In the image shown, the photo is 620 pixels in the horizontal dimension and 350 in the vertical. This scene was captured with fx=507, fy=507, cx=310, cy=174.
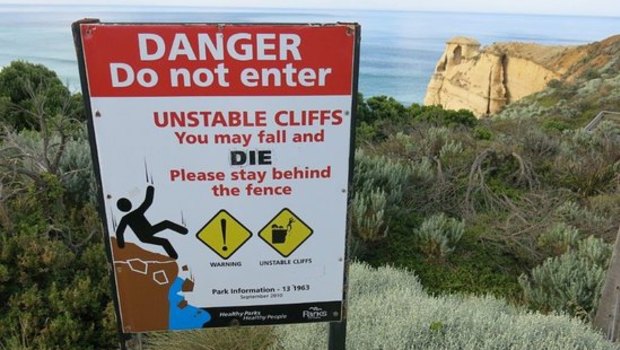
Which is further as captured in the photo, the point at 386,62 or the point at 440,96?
the point at 386,62

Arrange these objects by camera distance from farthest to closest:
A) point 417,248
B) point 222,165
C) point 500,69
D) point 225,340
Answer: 1. point 500,69
2. point 417,248
3. point 225,340
4. point 222,165

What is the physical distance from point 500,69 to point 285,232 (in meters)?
55.8

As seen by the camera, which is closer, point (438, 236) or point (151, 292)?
point (151, 292)

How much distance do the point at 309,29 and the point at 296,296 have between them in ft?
3.45

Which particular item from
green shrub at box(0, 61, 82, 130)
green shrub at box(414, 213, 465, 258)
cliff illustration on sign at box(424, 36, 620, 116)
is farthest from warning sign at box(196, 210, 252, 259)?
cliff illustration on sign at box(424, 36, 620, 116)

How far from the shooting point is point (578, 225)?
5059mm

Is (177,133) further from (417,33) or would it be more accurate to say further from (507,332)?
(417,33)

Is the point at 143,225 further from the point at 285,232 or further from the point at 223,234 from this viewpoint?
the point at 285,232

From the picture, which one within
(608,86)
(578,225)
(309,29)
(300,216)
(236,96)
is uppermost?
(309,29)

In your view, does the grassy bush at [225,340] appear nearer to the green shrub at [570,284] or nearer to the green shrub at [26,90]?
the green shrub at [570,284]

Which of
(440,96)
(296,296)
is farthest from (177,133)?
(440,96)

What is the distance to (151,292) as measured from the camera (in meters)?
2.00

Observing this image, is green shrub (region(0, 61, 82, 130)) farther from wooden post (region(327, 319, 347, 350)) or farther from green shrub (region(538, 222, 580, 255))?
wooden post (region(327, 319, 347, 350))

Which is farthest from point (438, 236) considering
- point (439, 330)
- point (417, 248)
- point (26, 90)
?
point (26, 90)
